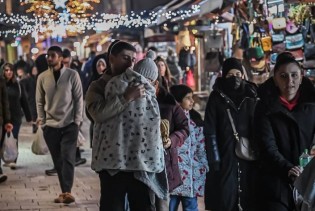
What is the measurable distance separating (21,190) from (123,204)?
495 cm

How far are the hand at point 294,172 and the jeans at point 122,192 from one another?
1.05m

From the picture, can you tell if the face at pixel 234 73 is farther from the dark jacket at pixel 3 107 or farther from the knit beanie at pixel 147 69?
the dark jacket at pixel 3 107

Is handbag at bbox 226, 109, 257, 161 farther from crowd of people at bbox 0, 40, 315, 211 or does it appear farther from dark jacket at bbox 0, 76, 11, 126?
dark jacket at bbox 0, 76, 11, 126

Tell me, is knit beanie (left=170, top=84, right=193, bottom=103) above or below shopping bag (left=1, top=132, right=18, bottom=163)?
above

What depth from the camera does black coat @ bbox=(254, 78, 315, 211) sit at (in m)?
5.38

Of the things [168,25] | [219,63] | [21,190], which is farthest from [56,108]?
[168,25]

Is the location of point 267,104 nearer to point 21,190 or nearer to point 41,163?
point 21,190

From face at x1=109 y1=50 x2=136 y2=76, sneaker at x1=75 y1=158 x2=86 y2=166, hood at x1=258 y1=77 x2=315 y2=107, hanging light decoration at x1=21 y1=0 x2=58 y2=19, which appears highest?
hanging light decoration at x1=21 y1=0 x2=58 y2=19

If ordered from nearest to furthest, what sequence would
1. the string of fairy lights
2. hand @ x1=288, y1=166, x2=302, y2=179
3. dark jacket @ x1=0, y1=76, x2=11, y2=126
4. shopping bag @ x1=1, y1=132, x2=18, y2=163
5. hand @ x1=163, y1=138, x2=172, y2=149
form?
hand @ x1=288, y1=166, x2=302, y2=179 < hand @ x1=163, y1=138, x2=172, y2=149 < the string of fairy lights < dark jacket @ x1=0, y1=76, x2=11, y2=126 < shopping bag @ x1=1, y1=132, x2=18, y2=163

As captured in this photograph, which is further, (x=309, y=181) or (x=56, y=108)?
(x=56, y=108)

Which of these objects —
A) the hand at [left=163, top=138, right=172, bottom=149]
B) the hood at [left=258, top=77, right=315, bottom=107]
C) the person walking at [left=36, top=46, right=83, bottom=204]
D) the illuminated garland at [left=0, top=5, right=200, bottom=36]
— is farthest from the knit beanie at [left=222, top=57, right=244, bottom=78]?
the illuminated garland at [left=0, top=5, right=200, bottom=36]

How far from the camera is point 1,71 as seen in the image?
41.1 feet

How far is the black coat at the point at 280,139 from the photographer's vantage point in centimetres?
538

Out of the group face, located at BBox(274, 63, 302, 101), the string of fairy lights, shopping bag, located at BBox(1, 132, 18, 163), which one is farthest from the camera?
shopping bag, located at BBox(1, 132, 18, 163)
